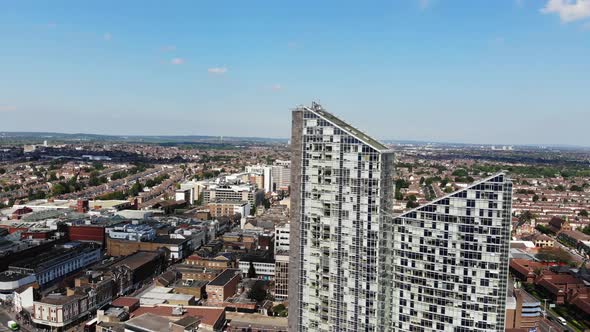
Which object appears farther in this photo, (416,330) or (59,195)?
(59,195)

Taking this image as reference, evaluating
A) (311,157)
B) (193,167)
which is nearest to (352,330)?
(311,157)

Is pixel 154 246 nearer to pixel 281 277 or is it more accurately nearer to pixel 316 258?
pixel 281 277

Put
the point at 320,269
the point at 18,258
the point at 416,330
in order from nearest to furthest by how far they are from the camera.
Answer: the point at 416,330 → the point at 320,269 → the point at 18,258

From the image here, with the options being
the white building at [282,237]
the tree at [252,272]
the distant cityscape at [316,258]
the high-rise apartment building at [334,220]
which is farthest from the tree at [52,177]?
the high-rise apartment building at [334,220]

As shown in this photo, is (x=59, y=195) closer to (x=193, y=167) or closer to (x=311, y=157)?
(x=193, y=167)

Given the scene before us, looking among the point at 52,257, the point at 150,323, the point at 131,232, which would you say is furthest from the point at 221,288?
the point at 131,232

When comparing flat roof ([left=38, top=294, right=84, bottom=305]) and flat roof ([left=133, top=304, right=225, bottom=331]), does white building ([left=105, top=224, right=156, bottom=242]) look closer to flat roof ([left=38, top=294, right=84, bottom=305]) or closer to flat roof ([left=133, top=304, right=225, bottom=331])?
flat roof ([left=38, top=294, right=84, bottom=305])
